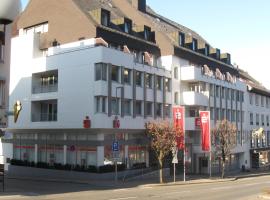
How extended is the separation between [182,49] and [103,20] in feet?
42.5

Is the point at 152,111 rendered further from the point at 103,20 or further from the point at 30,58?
the point at 30,58

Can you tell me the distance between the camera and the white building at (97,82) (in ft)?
137

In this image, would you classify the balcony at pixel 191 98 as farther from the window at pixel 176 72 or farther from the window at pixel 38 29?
the window at pixel 38 29

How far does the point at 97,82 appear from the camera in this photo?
134 feet

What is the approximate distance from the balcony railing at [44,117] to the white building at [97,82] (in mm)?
124

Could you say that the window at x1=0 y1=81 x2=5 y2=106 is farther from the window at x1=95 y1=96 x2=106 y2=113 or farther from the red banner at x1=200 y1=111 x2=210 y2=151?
the red banner at x1=200 y1=111 x2=210 y2=151

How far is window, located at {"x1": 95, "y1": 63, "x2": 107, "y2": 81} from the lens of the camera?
1613 inches

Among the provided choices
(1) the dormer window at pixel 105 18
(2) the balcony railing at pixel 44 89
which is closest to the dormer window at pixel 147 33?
(1) the dormer window at pixel 105 18

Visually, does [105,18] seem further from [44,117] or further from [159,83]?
[44,117]

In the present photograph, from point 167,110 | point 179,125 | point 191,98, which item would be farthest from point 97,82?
point 191,98

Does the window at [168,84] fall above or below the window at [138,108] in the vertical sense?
above

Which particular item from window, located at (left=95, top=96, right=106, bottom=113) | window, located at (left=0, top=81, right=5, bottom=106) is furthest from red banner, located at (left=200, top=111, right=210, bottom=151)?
window, located at (left=0, top=81, right=5, bottom=106)

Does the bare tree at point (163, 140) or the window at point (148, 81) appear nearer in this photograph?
the bare tree at point (163, 140)

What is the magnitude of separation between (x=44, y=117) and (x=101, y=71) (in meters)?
9.79
